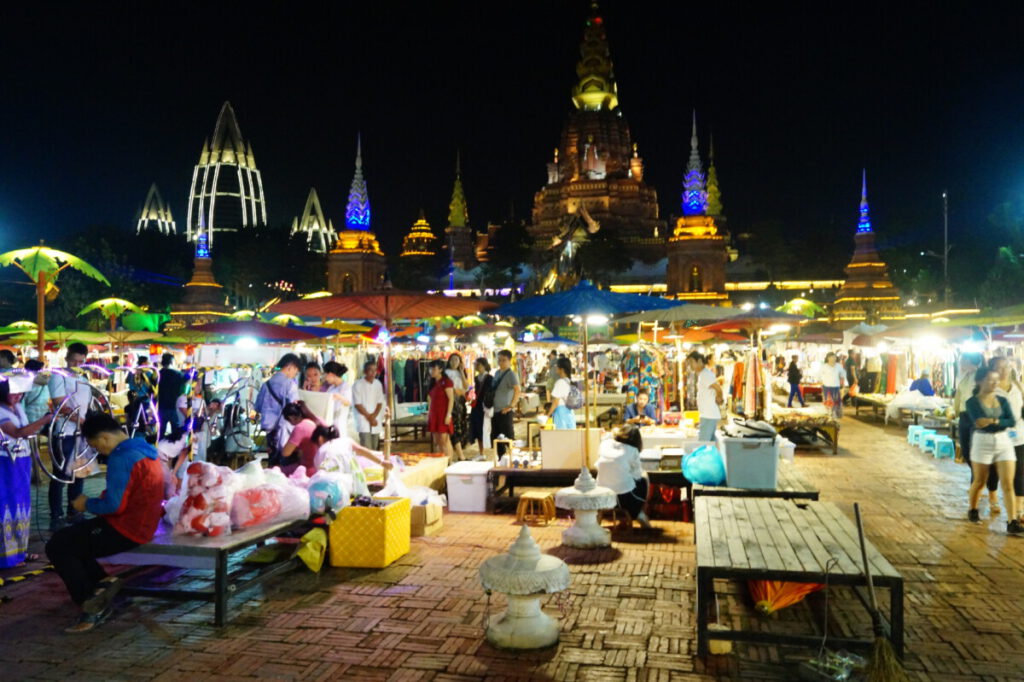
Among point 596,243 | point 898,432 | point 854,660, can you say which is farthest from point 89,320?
point 854,660

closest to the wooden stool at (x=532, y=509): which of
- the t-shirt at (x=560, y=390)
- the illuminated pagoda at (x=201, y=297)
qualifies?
the t-shirt at (x=560, y=390)

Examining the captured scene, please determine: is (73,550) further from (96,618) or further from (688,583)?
(688,583)

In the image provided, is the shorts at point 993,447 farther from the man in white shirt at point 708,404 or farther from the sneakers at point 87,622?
the sneakers at point 87,622

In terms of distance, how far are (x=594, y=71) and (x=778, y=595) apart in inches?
2829

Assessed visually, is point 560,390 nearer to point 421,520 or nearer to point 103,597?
point 421,520

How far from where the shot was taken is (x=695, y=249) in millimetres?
44781

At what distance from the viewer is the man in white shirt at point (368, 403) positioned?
934cm

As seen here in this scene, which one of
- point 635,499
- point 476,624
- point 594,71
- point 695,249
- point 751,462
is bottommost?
point 476,624

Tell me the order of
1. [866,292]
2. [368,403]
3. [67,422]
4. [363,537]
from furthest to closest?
1. [866,292]
2. [368,403]
3. [67,422]
4. [363,537]

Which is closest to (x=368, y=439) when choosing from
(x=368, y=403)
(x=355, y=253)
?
(x=368, y=403)

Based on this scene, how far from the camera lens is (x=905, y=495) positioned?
→ 8.73 m

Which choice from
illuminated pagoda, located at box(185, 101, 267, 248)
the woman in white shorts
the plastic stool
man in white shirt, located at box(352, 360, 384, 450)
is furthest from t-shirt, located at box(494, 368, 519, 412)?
illuminated pagoda, located at box(185, 101, 267, 248)

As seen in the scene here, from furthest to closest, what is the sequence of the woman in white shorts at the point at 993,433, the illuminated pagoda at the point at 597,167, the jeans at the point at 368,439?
the illuminated pagoda at the point at 597,167 → the jeans at the point at 368,439 → the woman in white shorts at the point at 993,433

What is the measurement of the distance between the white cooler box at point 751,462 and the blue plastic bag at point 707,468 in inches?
5.8
